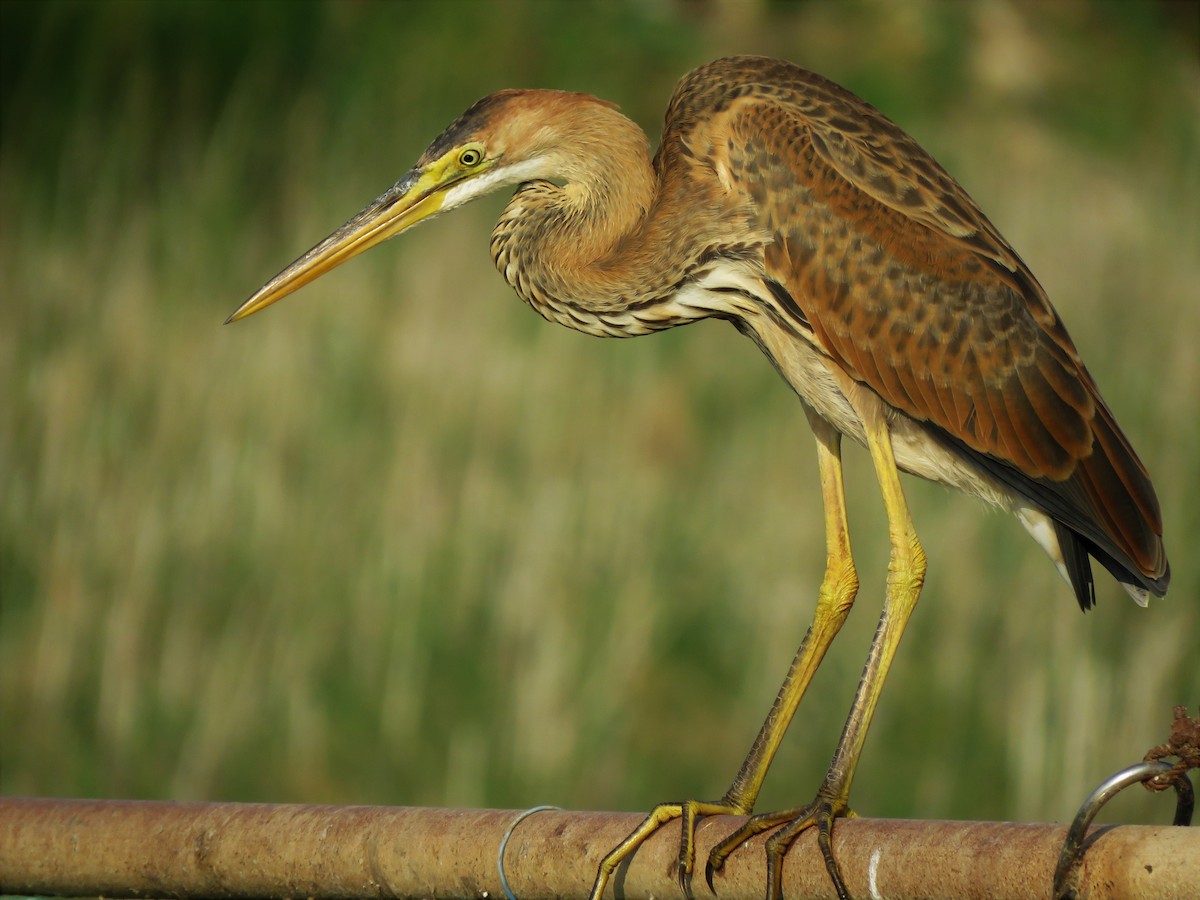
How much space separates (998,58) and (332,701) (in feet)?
23.7

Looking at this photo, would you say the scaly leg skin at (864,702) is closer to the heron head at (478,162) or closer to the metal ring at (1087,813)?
the metal ring at (1087,813)

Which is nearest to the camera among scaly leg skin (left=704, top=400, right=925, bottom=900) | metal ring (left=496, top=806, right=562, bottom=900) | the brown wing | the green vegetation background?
metal ring (left=496, top=806, right=562, bottom=900)

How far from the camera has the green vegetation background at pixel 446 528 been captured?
6742 millimetres

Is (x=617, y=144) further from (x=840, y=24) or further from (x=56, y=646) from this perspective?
(x=840, y=24)

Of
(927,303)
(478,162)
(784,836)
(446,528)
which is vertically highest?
(478,162)

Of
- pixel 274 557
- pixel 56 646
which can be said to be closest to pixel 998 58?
pixel 274 557

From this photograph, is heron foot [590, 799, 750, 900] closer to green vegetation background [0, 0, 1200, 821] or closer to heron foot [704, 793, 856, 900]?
heron foot [704, 793, 856, 900]

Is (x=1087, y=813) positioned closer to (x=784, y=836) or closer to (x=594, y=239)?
(x=784, y=836)

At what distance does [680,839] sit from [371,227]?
176 centimetres

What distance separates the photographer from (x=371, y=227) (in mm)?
3896

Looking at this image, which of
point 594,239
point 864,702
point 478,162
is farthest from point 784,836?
point 478,162

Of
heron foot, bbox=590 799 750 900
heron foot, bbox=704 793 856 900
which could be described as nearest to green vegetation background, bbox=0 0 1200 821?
heron foot, bbox=704 793 856 900

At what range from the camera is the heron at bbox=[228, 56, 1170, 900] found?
3.55 meters

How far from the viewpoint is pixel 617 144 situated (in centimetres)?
379
